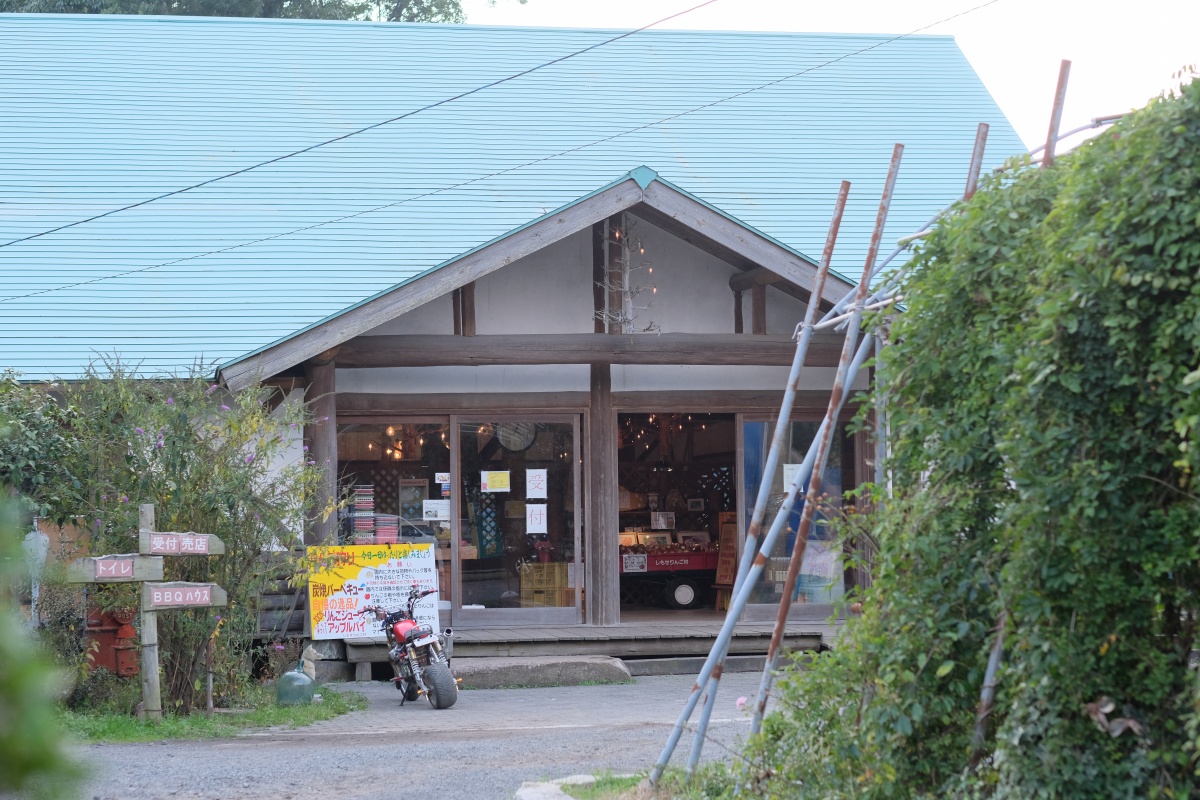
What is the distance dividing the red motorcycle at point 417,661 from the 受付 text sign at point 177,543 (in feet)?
→ 6.14

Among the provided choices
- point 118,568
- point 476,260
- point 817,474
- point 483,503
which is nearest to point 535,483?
point 483,503

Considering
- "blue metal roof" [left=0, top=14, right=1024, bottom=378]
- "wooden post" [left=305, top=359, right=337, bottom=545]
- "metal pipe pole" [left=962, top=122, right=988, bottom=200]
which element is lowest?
"wooden post" [left=305, top=359, right=337, bottom=545]

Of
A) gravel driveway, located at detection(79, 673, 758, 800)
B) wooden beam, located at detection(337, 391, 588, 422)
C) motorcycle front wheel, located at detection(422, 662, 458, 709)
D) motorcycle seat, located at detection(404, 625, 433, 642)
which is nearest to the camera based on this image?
gravel driveway, located at detection(79, 673, 758, 800)

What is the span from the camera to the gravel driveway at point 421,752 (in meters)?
6.95

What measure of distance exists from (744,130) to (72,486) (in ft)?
32.5

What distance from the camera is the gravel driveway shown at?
6953mm

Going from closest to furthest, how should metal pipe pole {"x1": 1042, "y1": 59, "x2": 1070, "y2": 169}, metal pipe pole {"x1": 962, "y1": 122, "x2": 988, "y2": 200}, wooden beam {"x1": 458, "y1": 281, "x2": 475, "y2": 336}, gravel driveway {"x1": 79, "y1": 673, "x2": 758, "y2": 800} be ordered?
1. metal pipe pole {"x1": 1042, "y1": 59, "x2": 1070, "y2": 169}
2. metal pipe pole {"x1": 962, "y1": 122, "x2": 988, "y2": 200}
3. gravel driveway {"x1": 79, "y1": 673, "x2": 758, "y2": 800}
4. wooden beam {"x1": 458, "y1": 281, "x2": 475, "y2": 336}

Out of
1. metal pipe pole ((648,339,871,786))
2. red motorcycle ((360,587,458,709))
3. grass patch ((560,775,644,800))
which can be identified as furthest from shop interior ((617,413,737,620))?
metal pipe pole ((648,339,871,786))

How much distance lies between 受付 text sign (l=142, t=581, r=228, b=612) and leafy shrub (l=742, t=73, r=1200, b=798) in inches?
225

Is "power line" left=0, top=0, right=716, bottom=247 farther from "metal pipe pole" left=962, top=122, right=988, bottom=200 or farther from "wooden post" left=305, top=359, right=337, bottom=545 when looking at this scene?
"metal pipe pole" left=962, top=122, right=988, bottom=200

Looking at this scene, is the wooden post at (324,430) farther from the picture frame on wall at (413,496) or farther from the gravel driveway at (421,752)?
the gravel driveway at (421,752)

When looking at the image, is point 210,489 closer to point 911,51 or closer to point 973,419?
point 973,419

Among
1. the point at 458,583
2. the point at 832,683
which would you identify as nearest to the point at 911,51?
the point at 458,583

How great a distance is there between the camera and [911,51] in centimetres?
1838
